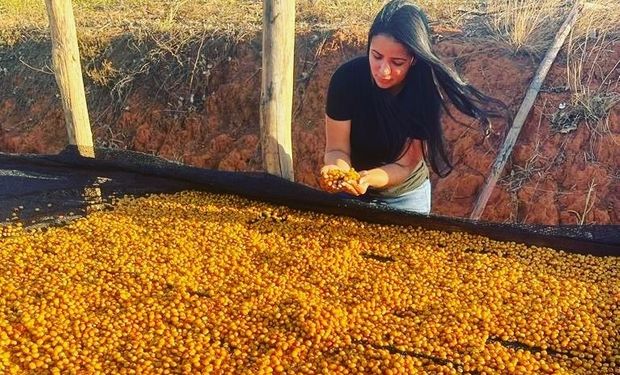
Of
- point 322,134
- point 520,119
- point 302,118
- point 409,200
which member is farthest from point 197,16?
point 409,200

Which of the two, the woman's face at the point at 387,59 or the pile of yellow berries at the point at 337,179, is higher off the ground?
the woman's face at the point at 387,59

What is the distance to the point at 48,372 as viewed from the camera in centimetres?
195

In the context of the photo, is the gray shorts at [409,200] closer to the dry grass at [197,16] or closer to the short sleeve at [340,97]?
the short sleeve at [340,97]

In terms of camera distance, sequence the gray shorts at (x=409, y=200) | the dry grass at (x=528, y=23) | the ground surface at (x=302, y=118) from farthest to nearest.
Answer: the dry grass at (x=528, y=23), the ground surface at (x=302, y=118), the gray shorts at (x=409, y=200)


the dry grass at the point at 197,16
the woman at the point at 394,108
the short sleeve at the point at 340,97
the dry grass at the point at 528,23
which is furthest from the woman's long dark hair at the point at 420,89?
the dry grass at the point at 197,16

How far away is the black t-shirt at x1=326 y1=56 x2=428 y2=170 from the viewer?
2.93 m

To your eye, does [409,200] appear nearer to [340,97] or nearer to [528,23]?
[340,97]

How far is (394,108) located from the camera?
2941mm

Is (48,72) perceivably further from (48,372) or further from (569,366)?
(569,366)

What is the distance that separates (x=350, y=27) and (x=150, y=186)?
11.9 ft

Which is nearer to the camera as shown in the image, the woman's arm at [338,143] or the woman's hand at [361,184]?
the woman's hand at [361,184]

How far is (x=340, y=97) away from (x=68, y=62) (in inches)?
95.0

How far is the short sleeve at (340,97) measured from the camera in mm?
2982

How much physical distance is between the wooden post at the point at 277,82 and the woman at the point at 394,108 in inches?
17.8
